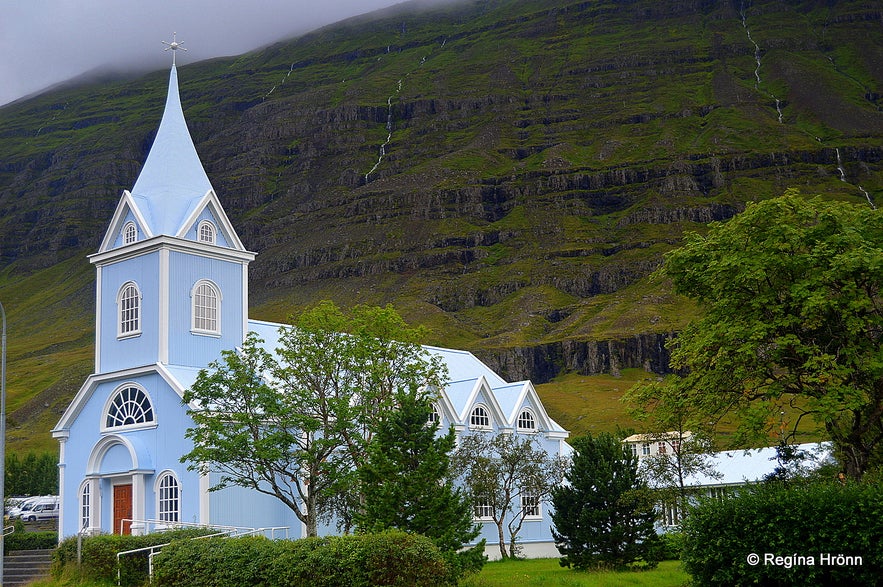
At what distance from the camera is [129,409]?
38094 millimetres

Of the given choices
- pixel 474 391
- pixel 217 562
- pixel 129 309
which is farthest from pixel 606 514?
pixel 129 309

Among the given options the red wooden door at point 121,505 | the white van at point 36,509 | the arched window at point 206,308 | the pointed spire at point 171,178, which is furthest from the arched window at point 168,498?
the white van at point 36,509

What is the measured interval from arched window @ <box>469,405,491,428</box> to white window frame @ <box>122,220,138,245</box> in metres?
17.7

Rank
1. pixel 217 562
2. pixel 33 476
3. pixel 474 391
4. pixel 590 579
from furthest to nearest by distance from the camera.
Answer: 1. pixel 33 476
2. pixel 474 391
3. pixel 590 579
4. pixel 217 562

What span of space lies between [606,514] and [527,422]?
2008 centimetres

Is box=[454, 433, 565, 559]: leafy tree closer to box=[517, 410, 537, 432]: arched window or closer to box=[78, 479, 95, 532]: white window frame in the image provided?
box=[517, 410, 537, 432]: arched window

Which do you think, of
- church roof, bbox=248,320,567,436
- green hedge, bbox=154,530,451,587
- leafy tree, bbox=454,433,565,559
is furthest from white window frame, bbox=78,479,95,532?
leafy tree, bbox=454,433,565,559

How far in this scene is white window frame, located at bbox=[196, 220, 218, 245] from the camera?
3994cm

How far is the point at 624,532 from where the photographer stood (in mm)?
30500

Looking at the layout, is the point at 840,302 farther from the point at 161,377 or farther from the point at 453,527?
the point at 161,377

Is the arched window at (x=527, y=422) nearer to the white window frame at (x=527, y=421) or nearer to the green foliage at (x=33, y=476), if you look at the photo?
the white window frame at (x=527, y=421)

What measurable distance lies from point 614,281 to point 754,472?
419 ft

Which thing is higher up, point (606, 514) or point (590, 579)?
point (606, 514)

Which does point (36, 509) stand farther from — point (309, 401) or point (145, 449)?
point (309, 401)
